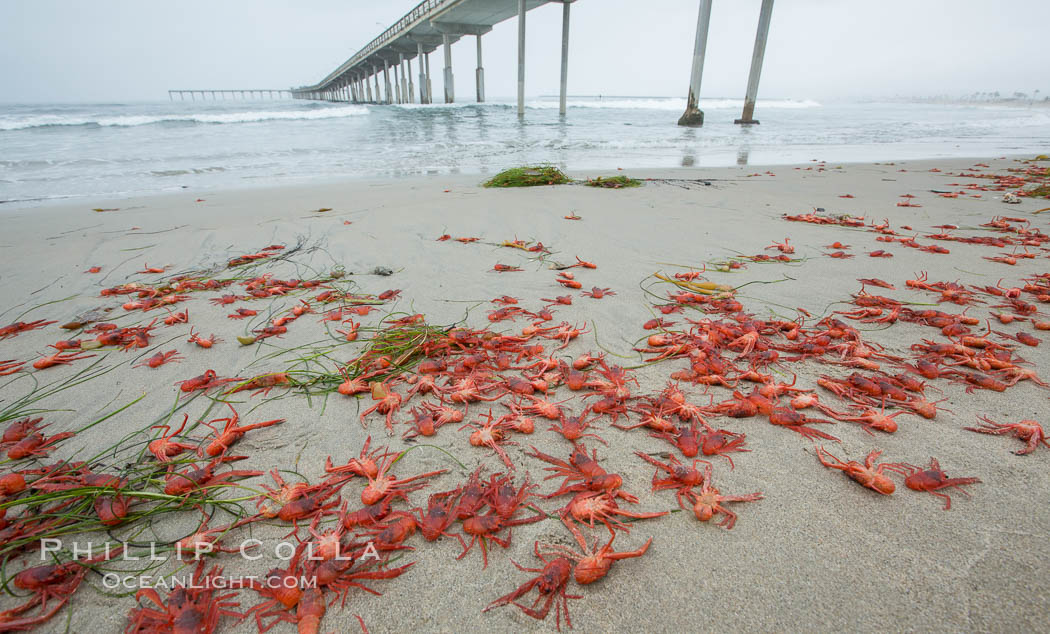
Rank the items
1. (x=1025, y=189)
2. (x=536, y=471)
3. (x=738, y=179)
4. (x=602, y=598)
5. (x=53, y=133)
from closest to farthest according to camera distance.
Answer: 1. (x=602, y=598)
2. (x=536, y=471)
3. (x=1025, y=189)
4. (x=738, y=179)
5. (x=53, y=133)

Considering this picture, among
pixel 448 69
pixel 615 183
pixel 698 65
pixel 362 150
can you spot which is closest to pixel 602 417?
pixel 615 183

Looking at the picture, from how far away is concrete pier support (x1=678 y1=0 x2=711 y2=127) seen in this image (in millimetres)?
18438

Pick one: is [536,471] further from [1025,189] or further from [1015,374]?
[1025,189]

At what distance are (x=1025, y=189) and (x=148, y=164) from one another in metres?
16.0

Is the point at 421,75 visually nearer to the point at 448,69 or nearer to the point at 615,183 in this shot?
the point at 448,69

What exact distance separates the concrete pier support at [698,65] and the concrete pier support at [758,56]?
2.09 meters

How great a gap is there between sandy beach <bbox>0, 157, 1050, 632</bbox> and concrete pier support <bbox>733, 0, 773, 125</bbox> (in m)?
17.8

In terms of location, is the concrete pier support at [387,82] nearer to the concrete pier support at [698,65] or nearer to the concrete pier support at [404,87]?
the concrete pier support at [404,87]

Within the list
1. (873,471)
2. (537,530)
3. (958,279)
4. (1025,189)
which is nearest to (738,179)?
(1025,189)

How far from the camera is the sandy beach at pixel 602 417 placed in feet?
3.58

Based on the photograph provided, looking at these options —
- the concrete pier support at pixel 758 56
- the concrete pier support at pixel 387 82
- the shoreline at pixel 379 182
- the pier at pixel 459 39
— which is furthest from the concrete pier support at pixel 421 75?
the shoreline at pixel 379 182

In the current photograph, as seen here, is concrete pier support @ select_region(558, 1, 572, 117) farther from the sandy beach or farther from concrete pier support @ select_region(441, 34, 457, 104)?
the sandy beach

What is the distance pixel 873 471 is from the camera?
1.39 m

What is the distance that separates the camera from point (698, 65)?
1902cm
